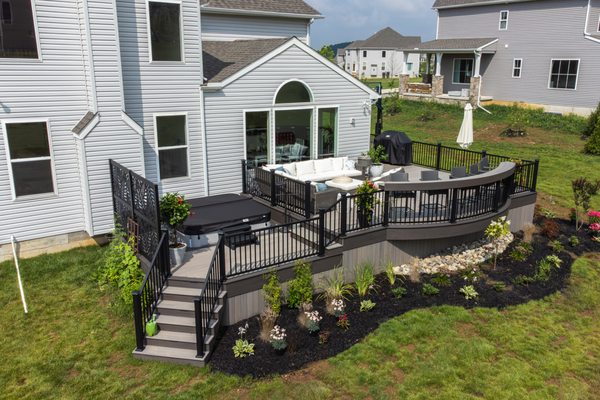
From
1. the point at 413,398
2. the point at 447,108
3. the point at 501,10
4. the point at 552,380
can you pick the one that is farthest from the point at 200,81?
the point at 501,10

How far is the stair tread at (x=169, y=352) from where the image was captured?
8.25 m

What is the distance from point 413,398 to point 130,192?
22.9 feet

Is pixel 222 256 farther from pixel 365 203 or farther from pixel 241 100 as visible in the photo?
pixel 241 100

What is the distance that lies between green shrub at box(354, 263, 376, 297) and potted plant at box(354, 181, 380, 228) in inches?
40.7

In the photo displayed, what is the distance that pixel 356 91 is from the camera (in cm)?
1595

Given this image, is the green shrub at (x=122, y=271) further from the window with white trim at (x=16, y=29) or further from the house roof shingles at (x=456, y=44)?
the house roof shingles at (x=456, y=44)

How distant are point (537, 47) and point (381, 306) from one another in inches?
1087

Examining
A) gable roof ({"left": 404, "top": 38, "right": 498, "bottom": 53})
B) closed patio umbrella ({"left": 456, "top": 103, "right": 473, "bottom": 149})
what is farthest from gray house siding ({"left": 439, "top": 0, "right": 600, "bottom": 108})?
closed patio umbrella ({"left": 456, "top": 103, "right": 473, "bottom": 149})

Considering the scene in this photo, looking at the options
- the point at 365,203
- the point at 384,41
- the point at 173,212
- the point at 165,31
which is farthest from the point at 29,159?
the point at 384,41

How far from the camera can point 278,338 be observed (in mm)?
8570

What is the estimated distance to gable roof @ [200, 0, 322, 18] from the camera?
17250 mm

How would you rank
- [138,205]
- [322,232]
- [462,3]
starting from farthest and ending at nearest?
[462,3] → [322,232] → [138,205]

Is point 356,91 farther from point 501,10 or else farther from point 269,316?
point 501,10

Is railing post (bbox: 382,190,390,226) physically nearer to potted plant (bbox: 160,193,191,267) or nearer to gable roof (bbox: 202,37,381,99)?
potted plant (bbox: 160,193,191,267)
